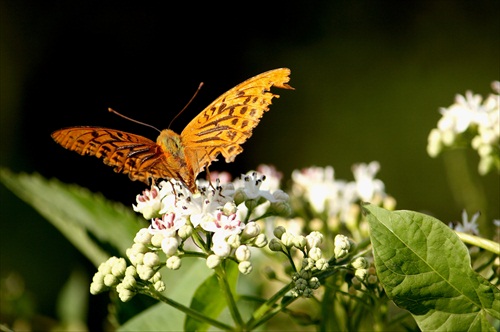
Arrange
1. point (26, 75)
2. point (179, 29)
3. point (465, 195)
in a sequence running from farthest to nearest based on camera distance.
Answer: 1. point (179, 29)
2. point (26, 75)
3. point (465, 195)

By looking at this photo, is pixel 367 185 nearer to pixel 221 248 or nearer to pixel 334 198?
pixel 334 198

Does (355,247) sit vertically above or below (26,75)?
above

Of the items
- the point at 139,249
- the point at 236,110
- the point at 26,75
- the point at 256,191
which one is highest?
the point at 236,110

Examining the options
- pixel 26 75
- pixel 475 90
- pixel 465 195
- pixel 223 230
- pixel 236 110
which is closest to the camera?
pixel 223 230

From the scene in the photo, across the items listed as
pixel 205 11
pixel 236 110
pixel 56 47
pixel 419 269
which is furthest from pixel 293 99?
pixel 419 269

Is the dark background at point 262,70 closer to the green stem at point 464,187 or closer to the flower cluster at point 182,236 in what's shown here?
the green stem at point 464,187

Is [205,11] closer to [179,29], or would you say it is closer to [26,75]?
[179,29]
